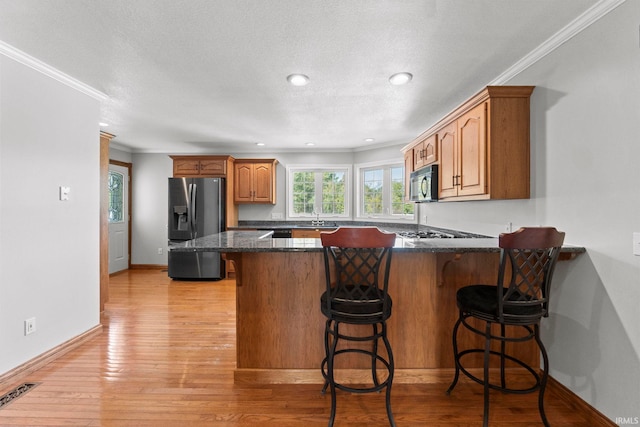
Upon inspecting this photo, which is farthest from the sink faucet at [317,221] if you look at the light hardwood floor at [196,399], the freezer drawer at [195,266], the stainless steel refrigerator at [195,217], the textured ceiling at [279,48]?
the light hardwood floor at [196,399]

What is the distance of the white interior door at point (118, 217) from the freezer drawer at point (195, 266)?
1.31 metres

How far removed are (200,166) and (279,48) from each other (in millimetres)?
3684

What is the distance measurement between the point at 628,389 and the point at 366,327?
1.42m

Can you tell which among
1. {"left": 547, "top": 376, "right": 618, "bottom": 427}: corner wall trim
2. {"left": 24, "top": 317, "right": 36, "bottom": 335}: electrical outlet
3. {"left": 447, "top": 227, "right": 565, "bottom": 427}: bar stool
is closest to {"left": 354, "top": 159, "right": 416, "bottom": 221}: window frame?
{"left": 547, "top": 376, "right": 618, "bottom": 427}: corner wall trim

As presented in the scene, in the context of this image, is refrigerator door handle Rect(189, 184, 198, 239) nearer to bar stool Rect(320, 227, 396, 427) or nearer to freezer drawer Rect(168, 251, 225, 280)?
freezer drawer Rect(168, 251, 225, 280)

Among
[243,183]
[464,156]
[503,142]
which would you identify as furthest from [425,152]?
[243,183]

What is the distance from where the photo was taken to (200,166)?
533 cm

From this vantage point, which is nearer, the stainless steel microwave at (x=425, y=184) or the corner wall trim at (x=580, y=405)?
the corner wall trim at (x=580, y=405)

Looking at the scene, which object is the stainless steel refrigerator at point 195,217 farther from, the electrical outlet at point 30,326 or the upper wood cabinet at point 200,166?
the electrical outlet at point 30,326

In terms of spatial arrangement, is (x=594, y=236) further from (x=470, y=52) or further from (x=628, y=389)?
(x=470, y=52)

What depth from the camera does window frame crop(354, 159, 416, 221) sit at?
5184mm

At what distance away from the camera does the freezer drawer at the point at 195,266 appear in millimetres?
5031

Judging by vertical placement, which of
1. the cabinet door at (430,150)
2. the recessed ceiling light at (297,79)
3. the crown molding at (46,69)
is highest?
the recessed ceiling light at (297,79)

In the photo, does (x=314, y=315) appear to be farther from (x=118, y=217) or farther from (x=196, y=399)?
(x=118, y=217)
